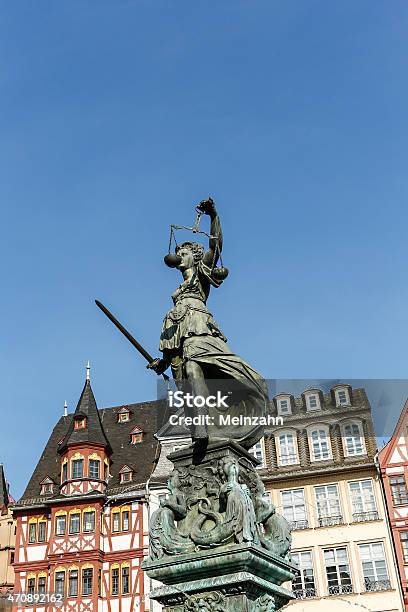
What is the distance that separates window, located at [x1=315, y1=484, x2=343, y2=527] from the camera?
33594 millimetres

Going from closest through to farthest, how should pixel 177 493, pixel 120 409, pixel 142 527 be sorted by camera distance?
pixel 177 493 → pixel 142 527 → pixel 120 409

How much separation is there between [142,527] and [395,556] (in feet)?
37.9

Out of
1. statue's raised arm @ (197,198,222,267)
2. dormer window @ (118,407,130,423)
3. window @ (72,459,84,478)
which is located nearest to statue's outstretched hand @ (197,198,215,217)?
statue's raised arm @ (197,198,222,267)

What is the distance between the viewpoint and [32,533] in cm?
3656

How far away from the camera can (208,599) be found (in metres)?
4.93

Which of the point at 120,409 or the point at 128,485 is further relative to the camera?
the point at 120,409

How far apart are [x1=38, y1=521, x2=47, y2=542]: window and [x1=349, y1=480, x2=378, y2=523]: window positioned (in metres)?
→ 14.7

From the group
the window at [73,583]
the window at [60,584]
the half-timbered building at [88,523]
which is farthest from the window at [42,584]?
the window at [73,583]

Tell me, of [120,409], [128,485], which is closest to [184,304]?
[128,485]

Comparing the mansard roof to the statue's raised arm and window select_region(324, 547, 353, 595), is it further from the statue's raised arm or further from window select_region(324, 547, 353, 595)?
the statue's raised arm

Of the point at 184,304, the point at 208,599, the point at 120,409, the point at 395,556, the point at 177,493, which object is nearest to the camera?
the point at 208,599

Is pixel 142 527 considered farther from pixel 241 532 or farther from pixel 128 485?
pixel 241 532

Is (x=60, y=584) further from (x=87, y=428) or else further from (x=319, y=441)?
(x=319, y=441)

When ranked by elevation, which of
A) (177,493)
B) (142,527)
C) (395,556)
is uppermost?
(142,527)
